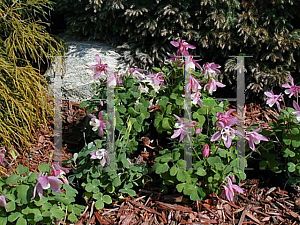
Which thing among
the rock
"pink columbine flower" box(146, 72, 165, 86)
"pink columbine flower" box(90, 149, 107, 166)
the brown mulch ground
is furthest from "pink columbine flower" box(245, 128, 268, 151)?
the rock

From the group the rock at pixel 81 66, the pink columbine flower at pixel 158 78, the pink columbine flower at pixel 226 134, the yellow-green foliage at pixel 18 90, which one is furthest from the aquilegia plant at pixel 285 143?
the yellow-green foliage at pixel 18 90

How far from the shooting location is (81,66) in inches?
137

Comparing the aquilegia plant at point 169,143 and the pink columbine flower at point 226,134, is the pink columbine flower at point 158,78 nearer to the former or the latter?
the aquilegia plant at point 169,143

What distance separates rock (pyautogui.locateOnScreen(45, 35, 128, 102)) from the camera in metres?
3.36

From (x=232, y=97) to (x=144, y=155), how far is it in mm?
1172

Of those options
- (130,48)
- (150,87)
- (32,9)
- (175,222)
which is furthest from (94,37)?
(175,222)

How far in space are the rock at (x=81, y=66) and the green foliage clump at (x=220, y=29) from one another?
0.53 ft

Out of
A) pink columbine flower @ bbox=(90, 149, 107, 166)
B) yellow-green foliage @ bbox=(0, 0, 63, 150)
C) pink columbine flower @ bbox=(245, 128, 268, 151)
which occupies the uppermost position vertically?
yellow-green foliage @ bbox=(0, 0, 63, 150)

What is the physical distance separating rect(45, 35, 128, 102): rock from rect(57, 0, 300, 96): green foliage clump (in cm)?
16

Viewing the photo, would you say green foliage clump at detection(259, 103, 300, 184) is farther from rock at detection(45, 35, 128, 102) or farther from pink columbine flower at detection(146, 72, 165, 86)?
rock at detection(45, 35, 128, 102)

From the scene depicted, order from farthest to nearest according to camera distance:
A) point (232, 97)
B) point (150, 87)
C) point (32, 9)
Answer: point (32, 9) < point (232, 97) < point (150, 87)

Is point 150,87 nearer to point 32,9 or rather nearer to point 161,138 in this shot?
point 161,138

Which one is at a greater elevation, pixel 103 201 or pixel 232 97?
pixel 232 97

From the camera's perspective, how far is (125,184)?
7.34ft
